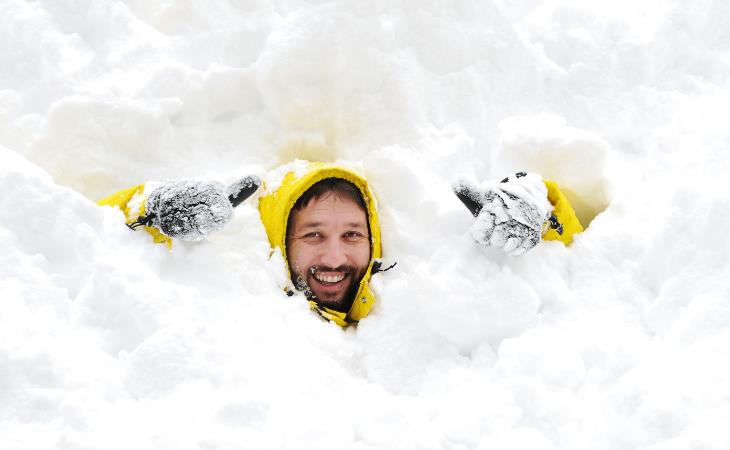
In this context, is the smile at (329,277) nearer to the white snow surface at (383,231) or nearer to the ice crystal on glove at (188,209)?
the white snow surface at (383,231)

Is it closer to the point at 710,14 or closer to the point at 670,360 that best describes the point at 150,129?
the point at 670,360

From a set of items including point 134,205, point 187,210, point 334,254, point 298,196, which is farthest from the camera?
point 298,196

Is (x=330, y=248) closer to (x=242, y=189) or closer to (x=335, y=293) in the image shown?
(x=335, y=293)

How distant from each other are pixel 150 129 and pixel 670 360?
202 cm

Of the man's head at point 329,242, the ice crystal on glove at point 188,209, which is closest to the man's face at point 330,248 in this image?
the man's head at point 329,242

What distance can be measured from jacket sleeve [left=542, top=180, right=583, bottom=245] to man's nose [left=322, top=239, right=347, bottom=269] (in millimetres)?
720

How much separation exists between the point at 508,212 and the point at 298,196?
2.76 feet

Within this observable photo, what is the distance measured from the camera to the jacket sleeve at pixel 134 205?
2477 mm

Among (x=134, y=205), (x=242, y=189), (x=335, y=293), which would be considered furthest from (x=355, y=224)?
(x=134, y=205)

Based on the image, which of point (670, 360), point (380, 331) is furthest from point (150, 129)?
point (670, 360)

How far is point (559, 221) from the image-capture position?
271 centimetres

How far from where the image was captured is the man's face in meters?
2.89

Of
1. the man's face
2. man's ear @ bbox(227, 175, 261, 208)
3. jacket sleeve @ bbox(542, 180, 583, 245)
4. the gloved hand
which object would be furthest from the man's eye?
jacket sleeve @ bbox(542, 180, 583, 245)

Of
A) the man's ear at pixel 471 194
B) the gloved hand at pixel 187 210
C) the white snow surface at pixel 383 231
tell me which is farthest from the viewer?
the man's ear at pixel 471 194
